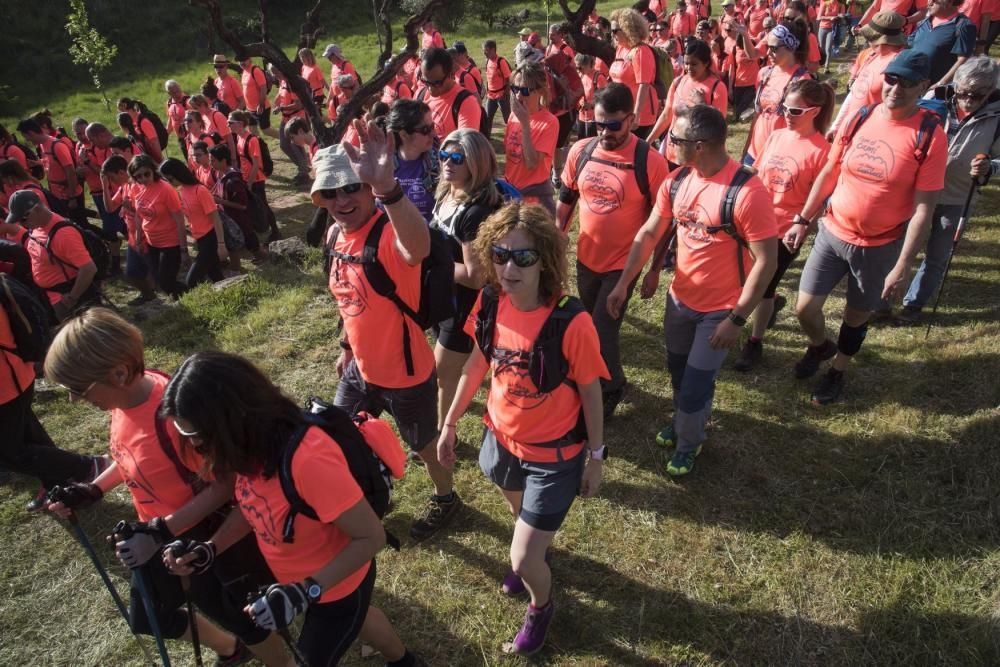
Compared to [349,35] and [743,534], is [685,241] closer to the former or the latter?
[743,534]

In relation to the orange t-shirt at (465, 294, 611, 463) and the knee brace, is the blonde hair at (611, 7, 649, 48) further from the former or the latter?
the orange t-shirt at (465, 294, 611, 463)

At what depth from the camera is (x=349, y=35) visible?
29406mm

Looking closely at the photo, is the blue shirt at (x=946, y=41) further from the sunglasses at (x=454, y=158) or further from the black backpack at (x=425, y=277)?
the black backpack at (x=425, y=277)

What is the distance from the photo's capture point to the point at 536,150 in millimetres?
5660

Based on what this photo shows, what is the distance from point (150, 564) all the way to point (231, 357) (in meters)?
1.26

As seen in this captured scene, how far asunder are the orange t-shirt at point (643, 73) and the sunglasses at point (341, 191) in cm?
607

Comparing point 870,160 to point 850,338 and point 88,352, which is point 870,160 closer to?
point 850,338

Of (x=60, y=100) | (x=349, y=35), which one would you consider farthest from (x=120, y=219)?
(x=349, y=35)

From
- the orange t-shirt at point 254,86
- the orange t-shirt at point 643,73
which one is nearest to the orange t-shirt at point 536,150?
the orange t-shirt at point 643,73

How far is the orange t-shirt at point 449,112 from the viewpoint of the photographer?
6.61 metres

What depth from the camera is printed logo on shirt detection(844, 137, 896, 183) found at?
13.5ft

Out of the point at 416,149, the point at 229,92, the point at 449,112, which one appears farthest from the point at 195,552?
the point at 229,92

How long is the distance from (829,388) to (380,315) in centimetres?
343

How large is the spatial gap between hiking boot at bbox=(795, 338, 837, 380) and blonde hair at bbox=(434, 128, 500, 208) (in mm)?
2838
